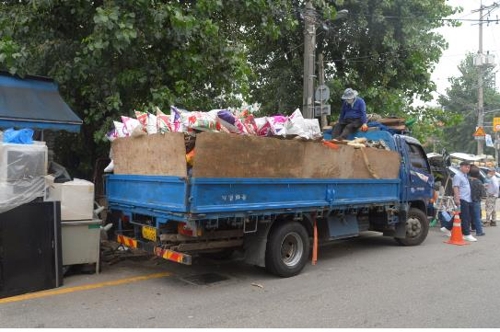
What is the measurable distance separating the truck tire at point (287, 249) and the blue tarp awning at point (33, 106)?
391 centimetres

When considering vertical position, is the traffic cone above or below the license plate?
below

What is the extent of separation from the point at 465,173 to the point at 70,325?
881 centimetres

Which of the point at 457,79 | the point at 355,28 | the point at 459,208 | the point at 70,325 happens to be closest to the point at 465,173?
the point at 459,208

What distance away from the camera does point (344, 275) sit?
6492 mm

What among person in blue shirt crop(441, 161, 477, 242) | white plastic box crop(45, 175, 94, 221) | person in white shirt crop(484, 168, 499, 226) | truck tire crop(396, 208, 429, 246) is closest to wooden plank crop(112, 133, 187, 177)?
white plastic box crop(45, 175, 94, 221)

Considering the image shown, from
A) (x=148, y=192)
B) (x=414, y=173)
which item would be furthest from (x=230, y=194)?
(x=414, y=173)

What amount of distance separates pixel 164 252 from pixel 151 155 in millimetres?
1241

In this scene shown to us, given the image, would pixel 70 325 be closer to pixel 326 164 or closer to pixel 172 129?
pixel 172 129

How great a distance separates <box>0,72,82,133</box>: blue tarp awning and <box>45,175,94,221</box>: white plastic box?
162 centimetres

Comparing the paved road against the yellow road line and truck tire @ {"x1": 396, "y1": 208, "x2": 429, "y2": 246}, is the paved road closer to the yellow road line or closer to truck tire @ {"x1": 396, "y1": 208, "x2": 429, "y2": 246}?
the yellow road line

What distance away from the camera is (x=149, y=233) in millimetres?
5910

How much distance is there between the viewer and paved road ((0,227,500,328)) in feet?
14.8

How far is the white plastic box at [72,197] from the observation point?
236 inches

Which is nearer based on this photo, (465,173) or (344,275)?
(344,275)
